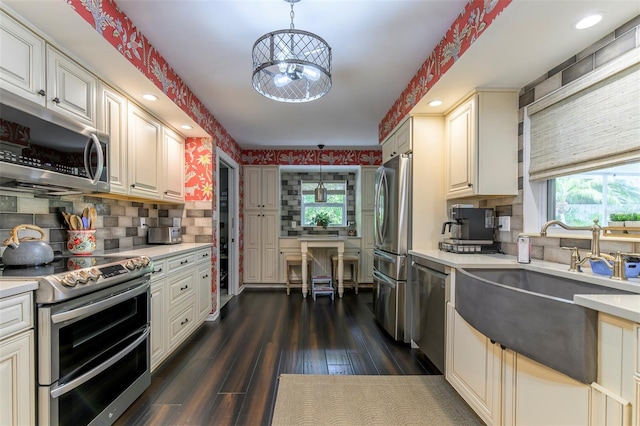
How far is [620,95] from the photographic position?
1472 millimetres

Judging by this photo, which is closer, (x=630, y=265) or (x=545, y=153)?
(x=630, y=265)

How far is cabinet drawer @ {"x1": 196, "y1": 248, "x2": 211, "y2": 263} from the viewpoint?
291 cm

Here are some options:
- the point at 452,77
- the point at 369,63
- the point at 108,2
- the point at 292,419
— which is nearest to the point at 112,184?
the point at 108,2

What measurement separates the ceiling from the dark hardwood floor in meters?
2.12

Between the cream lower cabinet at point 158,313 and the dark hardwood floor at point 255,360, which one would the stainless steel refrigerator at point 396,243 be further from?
the cream lower cabinet at point 158,313

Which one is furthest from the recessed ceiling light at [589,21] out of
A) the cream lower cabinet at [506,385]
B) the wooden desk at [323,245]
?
the wooden desk at [323,245]

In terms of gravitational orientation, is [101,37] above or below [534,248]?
above

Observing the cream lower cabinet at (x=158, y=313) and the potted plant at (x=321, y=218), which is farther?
the potted plant at (x=321, y=218)

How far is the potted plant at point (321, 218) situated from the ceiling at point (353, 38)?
299 cm

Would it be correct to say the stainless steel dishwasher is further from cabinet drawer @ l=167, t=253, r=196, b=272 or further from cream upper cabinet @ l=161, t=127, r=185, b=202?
cream upper cabinet @ l=161, t=127, r=185, b=202

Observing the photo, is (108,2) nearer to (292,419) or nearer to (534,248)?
(292,419)

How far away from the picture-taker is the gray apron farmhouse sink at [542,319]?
95cm

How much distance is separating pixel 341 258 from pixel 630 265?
3.31 meters

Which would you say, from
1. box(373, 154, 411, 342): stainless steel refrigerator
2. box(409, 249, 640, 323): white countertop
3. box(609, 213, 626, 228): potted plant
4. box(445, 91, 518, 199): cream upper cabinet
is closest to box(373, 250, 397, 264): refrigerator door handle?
box(373, 154, 411, 342): stainless steel refrigerator
